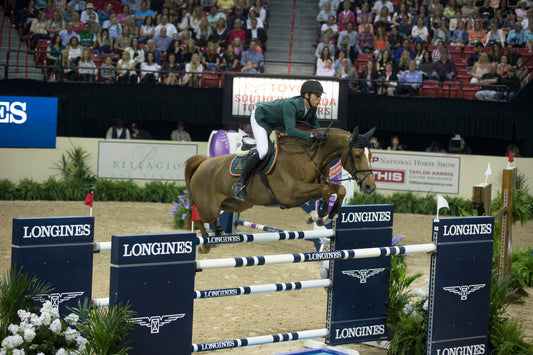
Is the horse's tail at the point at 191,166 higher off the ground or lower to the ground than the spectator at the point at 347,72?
lower

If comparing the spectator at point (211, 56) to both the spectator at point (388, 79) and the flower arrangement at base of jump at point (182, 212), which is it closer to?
the spectator at point (388, 79)

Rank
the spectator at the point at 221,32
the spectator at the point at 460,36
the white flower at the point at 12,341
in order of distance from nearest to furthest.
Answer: the white flower at the point at 12,341 < the spectator at the point at 460,36 < the spectator at the point at 221,32

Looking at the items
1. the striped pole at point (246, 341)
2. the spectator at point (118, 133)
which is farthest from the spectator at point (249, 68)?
the striped pole at point (246, 341)

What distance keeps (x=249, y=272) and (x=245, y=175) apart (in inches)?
113

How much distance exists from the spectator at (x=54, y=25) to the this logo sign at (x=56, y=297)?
553 inches

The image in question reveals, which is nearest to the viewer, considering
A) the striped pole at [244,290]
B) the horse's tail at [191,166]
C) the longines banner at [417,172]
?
the striped pole at [244,290]

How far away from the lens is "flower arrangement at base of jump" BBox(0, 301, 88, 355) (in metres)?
3.85

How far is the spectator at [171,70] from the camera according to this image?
15.5 m

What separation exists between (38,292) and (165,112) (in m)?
11.4

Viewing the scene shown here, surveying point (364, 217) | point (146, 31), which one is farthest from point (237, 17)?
point (364, 217)

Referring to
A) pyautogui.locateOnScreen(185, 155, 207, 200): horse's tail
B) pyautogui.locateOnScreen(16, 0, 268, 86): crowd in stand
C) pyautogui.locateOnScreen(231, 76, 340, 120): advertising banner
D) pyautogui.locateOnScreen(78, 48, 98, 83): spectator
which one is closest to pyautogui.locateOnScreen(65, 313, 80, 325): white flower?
pyautogui.locateOnScreen(185, 155, 207, 200): horse's tail

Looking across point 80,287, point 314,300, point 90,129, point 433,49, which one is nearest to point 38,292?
point 80,287

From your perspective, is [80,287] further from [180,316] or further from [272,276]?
[272,276]

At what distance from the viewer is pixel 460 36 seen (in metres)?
16.8
